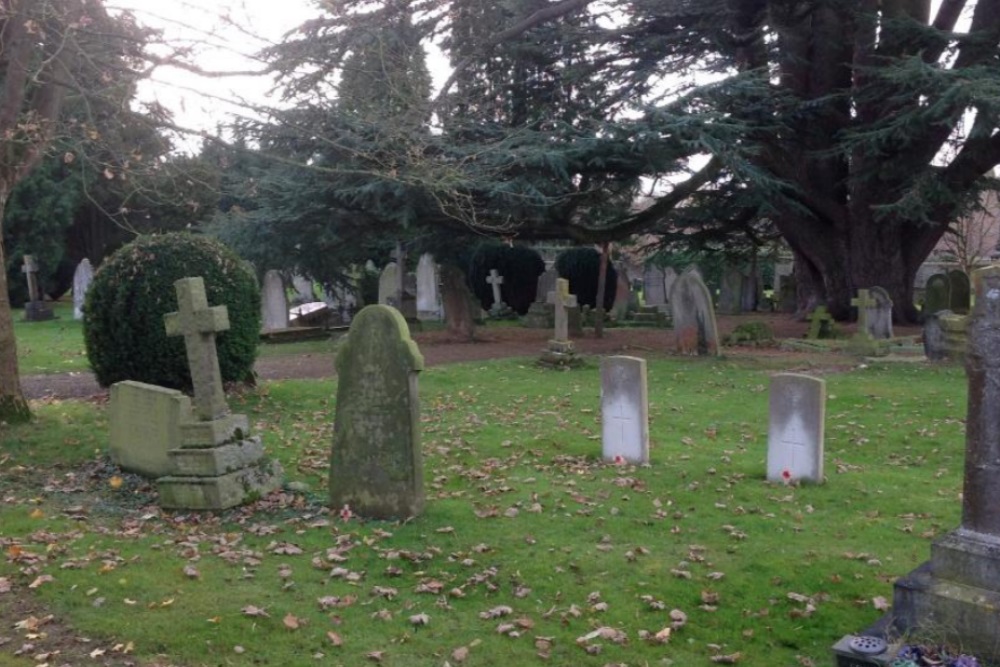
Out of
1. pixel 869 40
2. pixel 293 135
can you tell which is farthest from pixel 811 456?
pixel 869 40

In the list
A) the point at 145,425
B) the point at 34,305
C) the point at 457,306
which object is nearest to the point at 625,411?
the point at 145,425

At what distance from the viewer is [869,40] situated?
67.6 ft

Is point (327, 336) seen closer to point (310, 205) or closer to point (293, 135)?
point (310, 205)

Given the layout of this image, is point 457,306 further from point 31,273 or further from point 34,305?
point 31,273

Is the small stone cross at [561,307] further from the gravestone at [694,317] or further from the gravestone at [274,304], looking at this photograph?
the gravestone at [274,304]

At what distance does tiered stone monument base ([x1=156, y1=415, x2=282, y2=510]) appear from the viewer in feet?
25.1

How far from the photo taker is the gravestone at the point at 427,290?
91.7ft

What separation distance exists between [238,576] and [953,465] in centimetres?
716

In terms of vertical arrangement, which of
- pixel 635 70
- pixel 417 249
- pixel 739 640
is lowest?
pixel 739 640

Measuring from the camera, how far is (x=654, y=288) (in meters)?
34.4

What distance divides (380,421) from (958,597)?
4264 millimetres

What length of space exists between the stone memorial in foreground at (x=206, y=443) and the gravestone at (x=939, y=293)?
1864 cm

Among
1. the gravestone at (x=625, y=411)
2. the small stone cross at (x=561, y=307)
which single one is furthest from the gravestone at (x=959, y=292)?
the gravestone at (x=625, y=411)

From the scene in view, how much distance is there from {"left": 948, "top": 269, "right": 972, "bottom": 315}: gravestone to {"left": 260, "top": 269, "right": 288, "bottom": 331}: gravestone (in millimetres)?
16408
